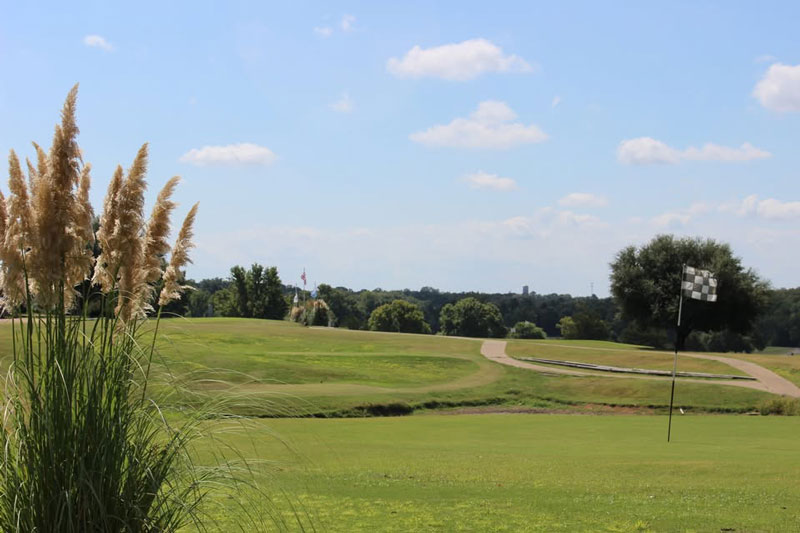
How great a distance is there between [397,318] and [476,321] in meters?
13.0

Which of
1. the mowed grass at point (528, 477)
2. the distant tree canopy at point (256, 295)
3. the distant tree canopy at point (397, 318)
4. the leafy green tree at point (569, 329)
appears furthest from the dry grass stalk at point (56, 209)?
the distant tree canopy at point (397, 318)

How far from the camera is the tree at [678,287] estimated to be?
55.4 m

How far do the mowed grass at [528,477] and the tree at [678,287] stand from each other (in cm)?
3423

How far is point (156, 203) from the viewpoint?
4941 mm

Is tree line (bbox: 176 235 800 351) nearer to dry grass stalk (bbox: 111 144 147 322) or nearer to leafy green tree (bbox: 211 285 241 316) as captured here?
leafy green tree (bbox: 211 285 241 316)

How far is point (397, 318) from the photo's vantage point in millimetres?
113125

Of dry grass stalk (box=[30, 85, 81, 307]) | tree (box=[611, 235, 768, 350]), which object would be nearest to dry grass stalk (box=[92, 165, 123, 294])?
dry grass stalk (box=[30, 85, 81, 307])

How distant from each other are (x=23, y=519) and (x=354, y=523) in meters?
4.31

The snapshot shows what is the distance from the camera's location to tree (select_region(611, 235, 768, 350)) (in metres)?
55.4

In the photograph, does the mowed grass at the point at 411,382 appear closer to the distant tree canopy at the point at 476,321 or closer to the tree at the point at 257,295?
the tree at the point at 257,295

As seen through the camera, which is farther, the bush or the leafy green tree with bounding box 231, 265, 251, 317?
the leafy green tree with bounding box 231, 265, 251, 317

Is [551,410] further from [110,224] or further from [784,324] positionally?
[784,324]

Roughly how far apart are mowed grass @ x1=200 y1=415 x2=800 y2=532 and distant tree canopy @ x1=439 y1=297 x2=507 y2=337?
313ft

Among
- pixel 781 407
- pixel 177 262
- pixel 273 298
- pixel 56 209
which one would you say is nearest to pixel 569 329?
pixel 273 298
